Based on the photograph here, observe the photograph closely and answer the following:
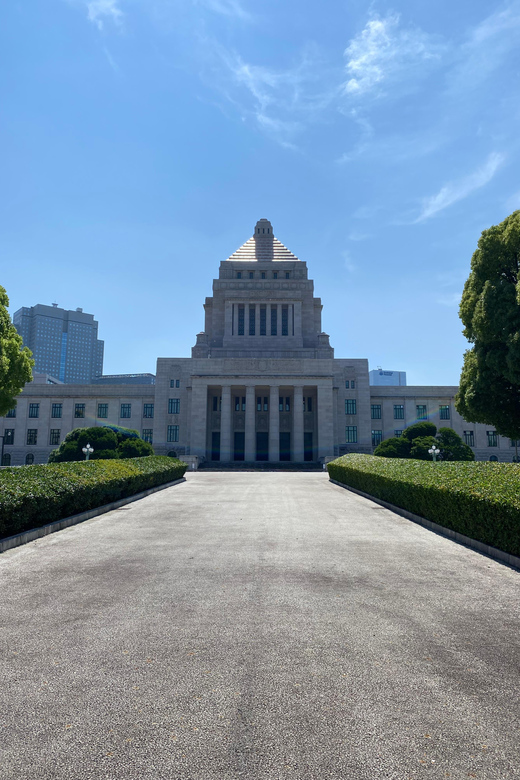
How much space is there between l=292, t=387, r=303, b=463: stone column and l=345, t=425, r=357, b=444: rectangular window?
26.8 ft

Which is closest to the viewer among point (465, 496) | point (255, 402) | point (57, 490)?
point (465, 496)

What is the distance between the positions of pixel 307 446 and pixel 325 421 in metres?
6.94

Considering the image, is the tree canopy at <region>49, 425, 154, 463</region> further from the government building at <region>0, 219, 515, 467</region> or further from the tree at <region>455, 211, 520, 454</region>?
the tree at <region>455, 211, 520, 454</region>

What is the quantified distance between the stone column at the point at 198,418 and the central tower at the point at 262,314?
8.12 m

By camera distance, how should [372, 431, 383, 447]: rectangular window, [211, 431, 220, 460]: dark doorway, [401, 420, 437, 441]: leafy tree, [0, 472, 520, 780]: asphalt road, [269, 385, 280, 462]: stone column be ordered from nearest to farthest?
[0, 472, 520, 780]: asphalt road → [401, 420, 437, 441]: leafy tree → [269, 385, 280, 462]: stone column → [211, 431, 220, 460]: dark doorway → [372, 431, 383, 447]: rectangular window

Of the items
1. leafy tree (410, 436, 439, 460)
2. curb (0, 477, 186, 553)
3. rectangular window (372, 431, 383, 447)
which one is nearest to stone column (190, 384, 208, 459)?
rectangular window (372, 431, 383, 447)

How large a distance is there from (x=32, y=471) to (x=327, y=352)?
179 ft

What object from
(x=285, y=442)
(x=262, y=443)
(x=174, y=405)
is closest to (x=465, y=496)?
(x=262, y=443)

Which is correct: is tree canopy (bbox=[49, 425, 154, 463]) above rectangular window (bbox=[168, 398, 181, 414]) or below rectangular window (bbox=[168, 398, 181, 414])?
below

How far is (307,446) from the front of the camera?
208ft

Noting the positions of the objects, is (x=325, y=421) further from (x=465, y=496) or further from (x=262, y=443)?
(x=465, y=496)

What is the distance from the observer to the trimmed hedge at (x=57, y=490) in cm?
1061

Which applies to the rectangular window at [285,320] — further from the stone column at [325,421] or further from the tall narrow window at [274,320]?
the stone column at [325,421]

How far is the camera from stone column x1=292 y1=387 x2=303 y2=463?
57.7 metres
